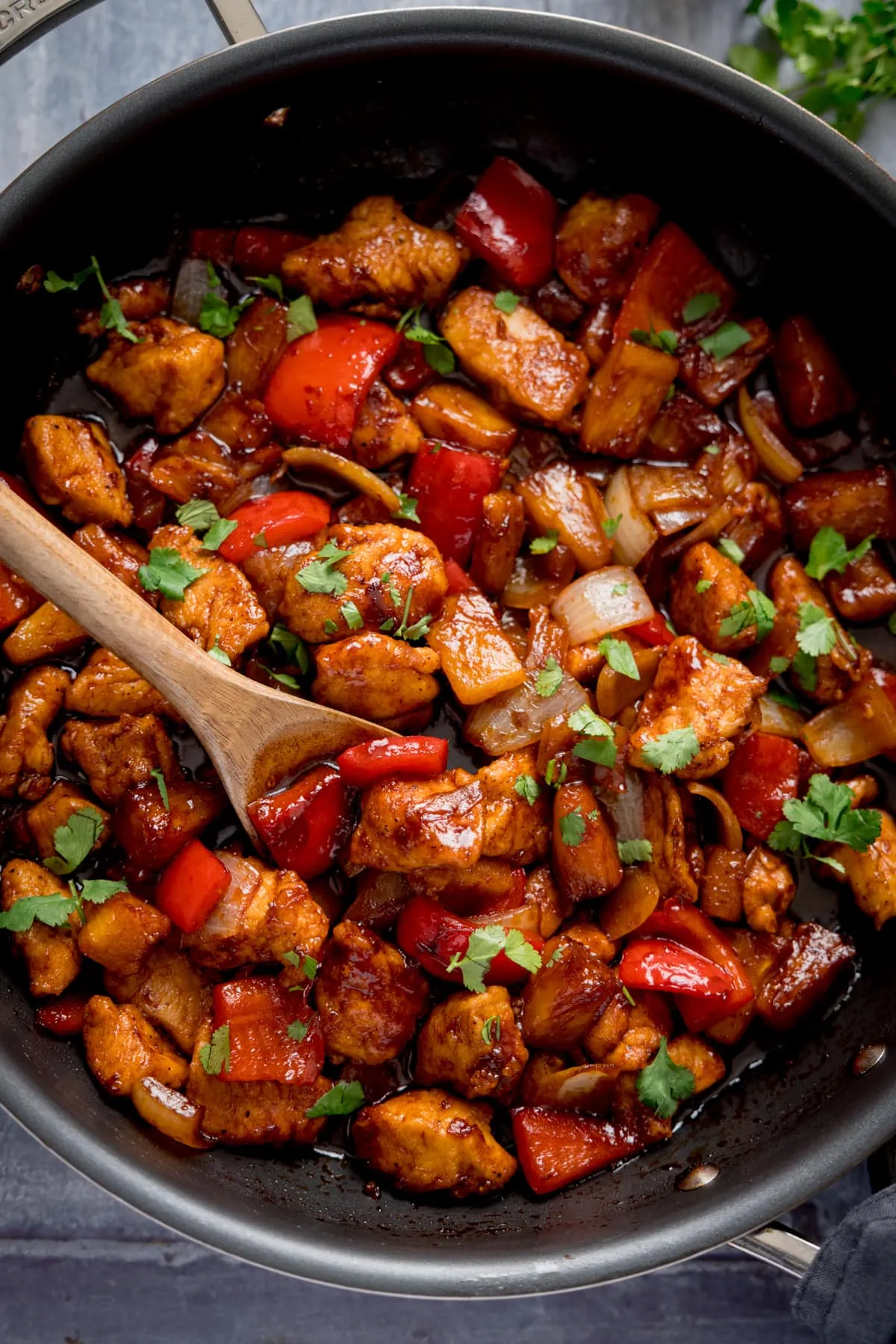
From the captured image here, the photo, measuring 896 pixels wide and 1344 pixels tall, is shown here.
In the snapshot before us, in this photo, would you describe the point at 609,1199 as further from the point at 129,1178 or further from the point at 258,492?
the point at 258,492

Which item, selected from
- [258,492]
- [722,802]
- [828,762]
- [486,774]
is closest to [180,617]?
[258,492]

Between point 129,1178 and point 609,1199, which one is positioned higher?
point 609,1199

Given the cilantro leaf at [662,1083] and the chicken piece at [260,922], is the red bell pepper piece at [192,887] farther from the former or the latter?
the cilantro leaf at [662,1083]

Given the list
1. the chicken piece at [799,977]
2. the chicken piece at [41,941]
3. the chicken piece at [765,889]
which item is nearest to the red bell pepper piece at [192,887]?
the chicken piece at [41,941]

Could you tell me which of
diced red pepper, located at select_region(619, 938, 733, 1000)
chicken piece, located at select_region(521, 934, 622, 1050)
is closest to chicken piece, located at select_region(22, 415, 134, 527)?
chicken piece, located at select_region(521, 934, 622, 1050)

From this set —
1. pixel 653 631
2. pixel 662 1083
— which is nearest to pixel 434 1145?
pixel 662 1083

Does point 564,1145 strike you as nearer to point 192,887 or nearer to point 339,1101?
point 339,1101
